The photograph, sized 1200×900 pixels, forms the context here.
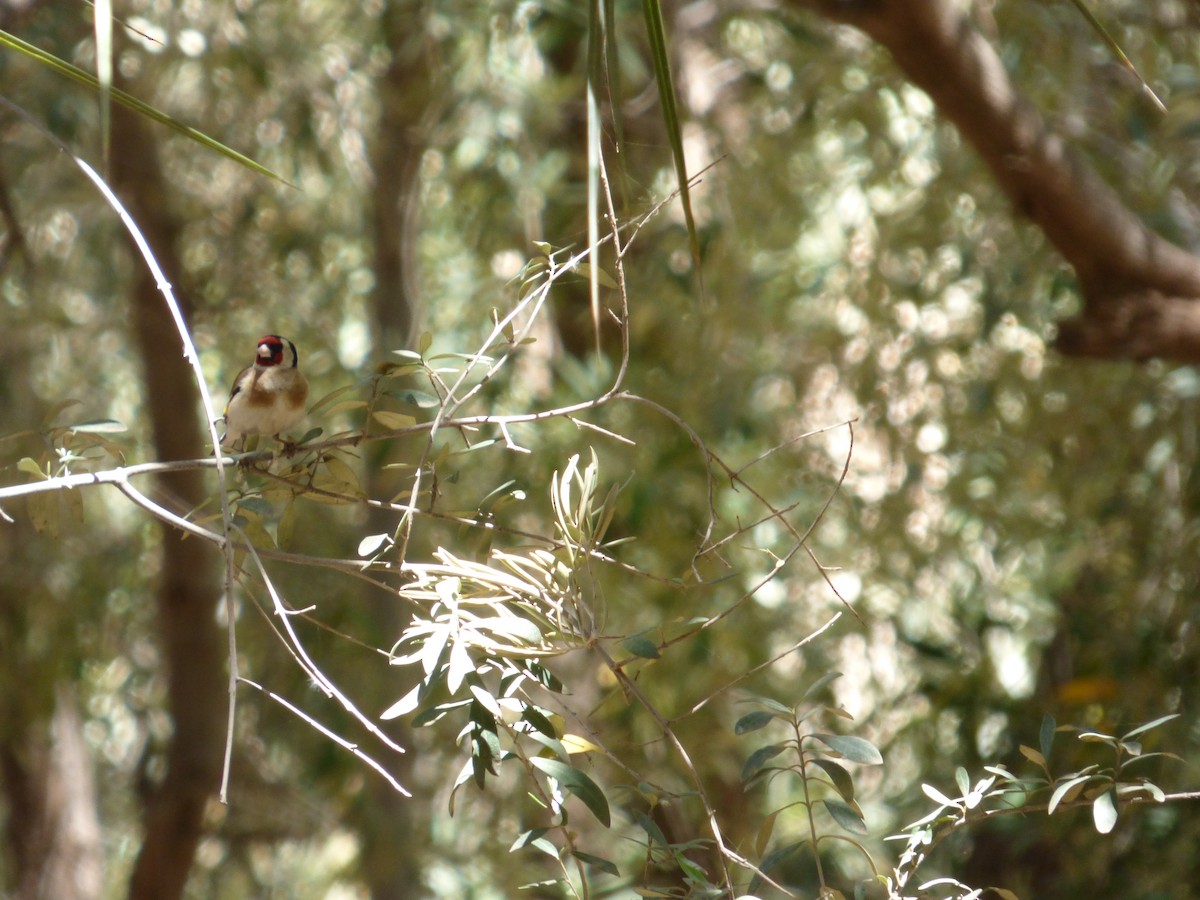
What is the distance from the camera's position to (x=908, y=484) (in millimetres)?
3152

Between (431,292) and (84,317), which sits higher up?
(84,317)

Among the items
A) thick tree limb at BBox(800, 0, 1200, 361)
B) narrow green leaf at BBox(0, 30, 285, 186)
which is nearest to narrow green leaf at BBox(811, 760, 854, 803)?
narrow green leaf at BBox(0, 30, 285, 186)

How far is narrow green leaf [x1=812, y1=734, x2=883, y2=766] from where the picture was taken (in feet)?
3.56

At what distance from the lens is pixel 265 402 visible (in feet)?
7.06

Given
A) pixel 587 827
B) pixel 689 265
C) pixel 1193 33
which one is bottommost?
pixel 587 827

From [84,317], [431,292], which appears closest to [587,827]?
[431,292]

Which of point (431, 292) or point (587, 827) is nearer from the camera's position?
point (587, 827)

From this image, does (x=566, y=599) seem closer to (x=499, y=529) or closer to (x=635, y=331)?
(x=499, y=529)

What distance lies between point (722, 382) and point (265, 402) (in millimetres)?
1203

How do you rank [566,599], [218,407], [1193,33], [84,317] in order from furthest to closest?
[84,317], [218,407], [1193,33], [566,599]

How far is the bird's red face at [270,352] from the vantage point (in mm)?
2283

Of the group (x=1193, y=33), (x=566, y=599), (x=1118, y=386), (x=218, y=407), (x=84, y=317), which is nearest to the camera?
(x=566, y=599)

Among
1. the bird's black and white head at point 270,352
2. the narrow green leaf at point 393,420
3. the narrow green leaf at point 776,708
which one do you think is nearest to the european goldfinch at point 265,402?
the bird's black and white head at point 270,352

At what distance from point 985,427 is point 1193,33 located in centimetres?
112
